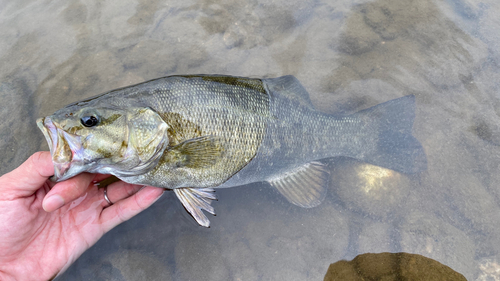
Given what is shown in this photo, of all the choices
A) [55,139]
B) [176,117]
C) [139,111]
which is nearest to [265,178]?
[176,117]

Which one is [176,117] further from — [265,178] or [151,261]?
[151,261]

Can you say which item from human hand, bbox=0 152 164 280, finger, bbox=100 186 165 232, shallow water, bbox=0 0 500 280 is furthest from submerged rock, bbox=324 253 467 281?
human hand, bbox=0 152 164 280

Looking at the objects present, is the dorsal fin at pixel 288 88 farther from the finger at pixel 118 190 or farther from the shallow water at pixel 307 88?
the finger at pixel 118 190

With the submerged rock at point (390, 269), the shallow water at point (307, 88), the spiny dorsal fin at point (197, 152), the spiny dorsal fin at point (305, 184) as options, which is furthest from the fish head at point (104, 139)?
the submerged rock at point (390, 269)

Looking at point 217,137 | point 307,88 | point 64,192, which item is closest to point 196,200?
point 217,137

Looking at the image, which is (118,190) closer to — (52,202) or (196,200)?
(52,202)

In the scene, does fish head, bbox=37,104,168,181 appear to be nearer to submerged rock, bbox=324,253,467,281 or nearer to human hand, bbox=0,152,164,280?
human hand, bbox=0,152,164,280
